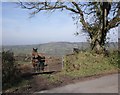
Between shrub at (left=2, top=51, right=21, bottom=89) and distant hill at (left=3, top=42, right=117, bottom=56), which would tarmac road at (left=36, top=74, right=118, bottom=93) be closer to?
shrub at (left=2, top=51, right=21, bottom=89)

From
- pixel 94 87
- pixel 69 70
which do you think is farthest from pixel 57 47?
pixel 94 87

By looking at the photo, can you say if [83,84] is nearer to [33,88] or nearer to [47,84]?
[47,84]

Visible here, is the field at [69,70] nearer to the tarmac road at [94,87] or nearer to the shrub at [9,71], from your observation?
the shrub at [9,71]

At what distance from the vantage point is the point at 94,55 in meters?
19.1

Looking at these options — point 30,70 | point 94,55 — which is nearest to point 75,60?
point 94,55

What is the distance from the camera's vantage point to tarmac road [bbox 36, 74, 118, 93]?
11.3 meters

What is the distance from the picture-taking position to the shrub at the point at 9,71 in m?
12.5

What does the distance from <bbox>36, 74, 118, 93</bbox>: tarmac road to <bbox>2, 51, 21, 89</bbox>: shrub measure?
2266 millimetres

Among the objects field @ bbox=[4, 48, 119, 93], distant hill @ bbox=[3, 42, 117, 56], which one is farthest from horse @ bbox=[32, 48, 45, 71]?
distant hill @ bbox=[3, 42, 117, 56]

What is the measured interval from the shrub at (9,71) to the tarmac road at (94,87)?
7.44 feet

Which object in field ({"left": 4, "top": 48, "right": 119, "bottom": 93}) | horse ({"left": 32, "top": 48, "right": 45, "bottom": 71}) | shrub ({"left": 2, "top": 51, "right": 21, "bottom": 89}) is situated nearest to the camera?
shrub ({"left": 2, "top": 51, "right": 21, "bottom": 89})

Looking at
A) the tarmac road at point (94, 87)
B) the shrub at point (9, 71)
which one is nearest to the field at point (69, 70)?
the shrub at point (9, 71)

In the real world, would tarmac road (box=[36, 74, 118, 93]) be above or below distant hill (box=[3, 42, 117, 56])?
below

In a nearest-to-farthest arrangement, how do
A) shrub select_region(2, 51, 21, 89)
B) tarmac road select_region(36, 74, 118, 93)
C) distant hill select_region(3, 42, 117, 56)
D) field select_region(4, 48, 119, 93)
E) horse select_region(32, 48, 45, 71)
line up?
tarmac road select_region(36, 74, 118, 93)
shrub select_region(2, 51, 21, 89)
field select_region(4, 48, 119, 93)
horse select_region(32, 48, 45, 71)
distant hill select_region(3, 42, 117, 56)
